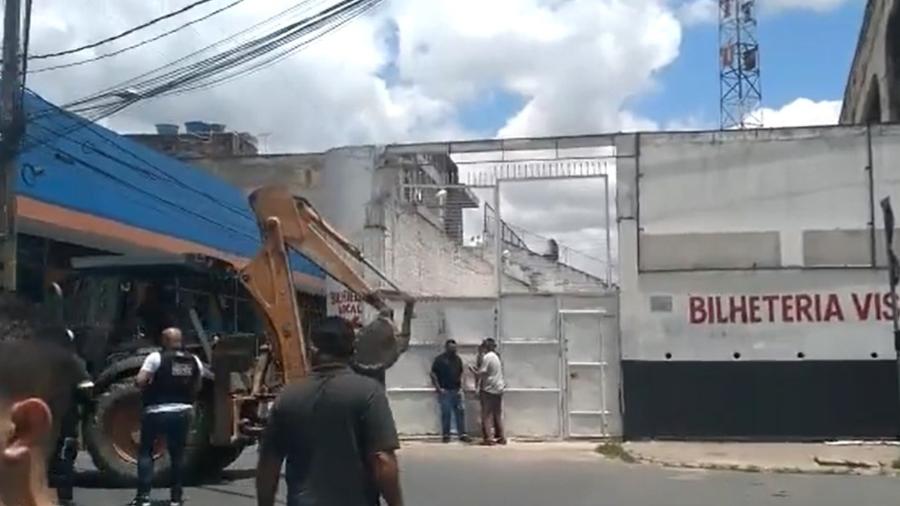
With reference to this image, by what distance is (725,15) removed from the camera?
4581 cm

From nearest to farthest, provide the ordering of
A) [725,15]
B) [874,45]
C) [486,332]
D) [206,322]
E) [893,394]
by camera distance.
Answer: [206,322] < [893,394] < [486,332] < [874,45] < [725,15]

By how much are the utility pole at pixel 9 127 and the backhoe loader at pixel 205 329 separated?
780 mm

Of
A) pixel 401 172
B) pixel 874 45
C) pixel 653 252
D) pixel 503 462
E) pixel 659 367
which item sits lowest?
pixel 503 462

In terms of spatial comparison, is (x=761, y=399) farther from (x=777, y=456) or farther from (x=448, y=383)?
(x=448, y=383)

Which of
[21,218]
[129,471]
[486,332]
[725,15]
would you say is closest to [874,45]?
[725,15]

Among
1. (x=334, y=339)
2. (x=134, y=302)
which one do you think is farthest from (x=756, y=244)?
(x=334, y=339)

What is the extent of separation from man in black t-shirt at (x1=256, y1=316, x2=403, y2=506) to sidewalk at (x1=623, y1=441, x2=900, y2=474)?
1276 centimetres

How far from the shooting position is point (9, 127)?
48.8ft

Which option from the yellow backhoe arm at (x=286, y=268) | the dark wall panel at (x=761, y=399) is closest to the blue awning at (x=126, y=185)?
the yellow backhoe arm at (x=286, y=268)

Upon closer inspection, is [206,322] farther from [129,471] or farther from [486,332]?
[486,332]

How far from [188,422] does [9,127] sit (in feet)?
15.4

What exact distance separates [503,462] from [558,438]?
3.39 m

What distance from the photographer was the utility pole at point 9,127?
14820 mm

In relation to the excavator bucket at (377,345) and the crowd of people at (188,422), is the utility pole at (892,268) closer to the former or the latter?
the excavator bucket at (377,345)
